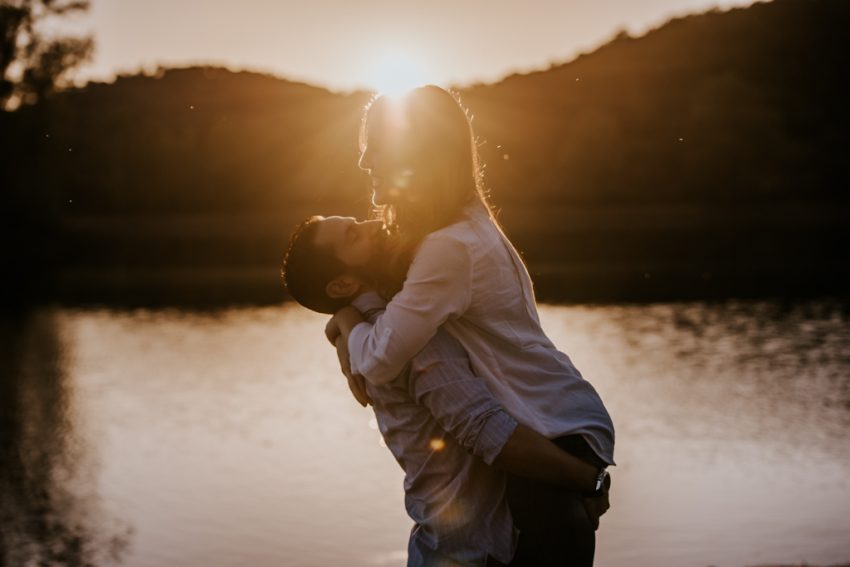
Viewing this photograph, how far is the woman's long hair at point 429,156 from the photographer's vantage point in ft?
6.92

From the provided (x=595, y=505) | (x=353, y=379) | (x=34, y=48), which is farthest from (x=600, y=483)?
(x=34, y=48)

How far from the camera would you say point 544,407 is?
2090 mm

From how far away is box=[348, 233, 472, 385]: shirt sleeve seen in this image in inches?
78.8

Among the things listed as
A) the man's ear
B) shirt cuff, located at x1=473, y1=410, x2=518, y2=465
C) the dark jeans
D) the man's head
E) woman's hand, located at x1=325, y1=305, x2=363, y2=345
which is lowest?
the dark jeans

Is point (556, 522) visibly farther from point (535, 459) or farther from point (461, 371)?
point (461, 371)

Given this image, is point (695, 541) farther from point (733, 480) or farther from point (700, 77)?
point (700, 77)

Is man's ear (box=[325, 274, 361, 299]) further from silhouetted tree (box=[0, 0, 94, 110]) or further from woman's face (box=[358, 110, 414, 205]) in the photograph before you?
silhouetted tree (box=[0, 0, 94, 110])

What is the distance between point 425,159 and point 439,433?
0.56 metres

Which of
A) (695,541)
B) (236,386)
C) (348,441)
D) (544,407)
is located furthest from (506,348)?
(236,386)

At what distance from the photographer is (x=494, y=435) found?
6.59ft

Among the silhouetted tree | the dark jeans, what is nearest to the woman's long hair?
the dark jeans

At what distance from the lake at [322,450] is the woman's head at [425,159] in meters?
8.74

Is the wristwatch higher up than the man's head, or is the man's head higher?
the man's head

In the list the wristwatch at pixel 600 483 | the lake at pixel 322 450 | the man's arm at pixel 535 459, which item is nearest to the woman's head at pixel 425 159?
the man's arm at pixel 535 459
